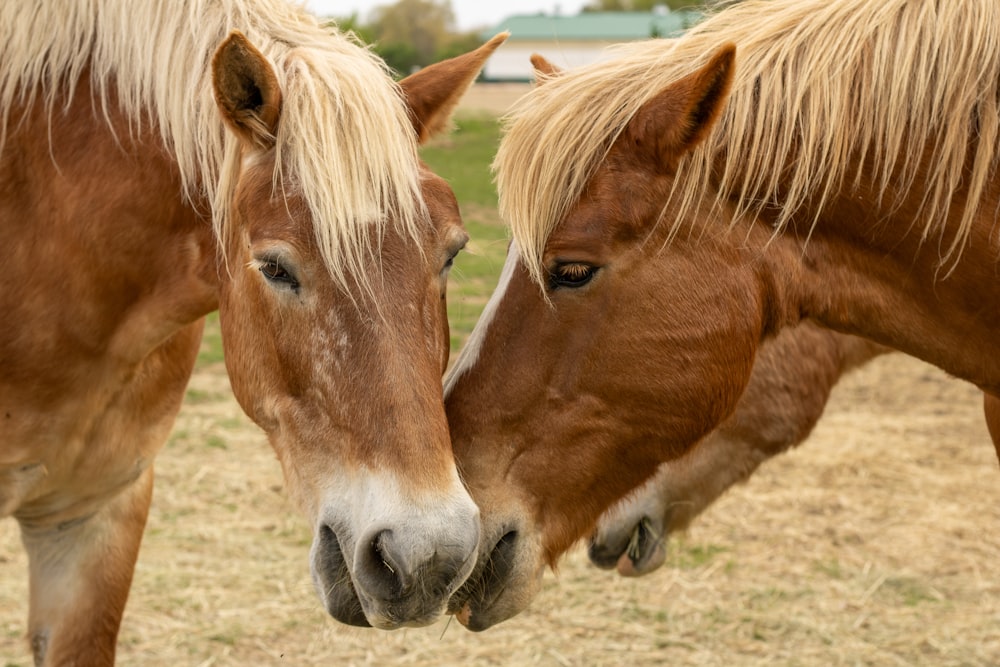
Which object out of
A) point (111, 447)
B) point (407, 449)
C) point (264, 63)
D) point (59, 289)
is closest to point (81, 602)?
point (111, 447)

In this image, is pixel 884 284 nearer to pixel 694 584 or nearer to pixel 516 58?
pixel 694 584

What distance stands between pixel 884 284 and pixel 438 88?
1.27 metres

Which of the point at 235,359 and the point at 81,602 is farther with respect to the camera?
the point at 81,602

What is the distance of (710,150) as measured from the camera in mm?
2566

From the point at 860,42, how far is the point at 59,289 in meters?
2.17

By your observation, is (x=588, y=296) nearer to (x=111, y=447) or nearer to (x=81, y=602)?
(x=111, y=447)

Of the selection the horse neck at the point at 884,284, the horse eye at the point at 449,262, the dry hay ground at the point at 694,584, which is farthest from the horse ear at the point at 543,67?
the dry hay ground at the point at 694,584

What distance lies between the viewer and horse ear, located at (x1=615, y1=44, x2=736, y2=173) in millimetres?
2359

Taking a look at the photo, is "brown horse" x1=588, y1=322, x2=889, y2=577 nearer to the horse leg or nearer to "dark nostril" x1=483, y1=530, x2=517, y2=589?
the horse leg

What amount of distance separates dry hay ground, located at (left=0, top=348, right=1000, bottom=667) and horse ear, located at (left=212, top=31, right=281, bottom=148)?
2478 millimetres

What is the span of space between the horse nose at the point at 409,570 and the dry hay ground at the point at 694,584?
7.02 ft

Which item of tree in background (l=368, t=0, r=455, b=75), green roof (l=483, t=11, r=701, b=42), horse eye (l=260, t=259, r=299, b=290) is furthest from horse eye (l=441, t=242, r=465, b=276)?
green roof (l=483, t=11, r=701, b=42)

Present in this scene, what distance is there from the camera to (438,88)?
2926 mm

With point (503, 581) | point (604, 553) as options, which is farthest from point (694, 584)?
point (503, 581)
